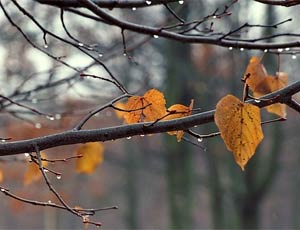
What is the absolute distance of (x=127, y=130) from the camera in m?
1.36

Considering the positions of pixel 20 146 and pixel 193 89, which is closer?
pixel 20 146

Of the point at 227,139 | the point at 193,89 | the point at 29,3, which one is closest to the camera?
the point at 227,139

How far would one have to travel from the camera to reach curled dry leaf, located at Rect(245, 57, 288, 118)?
1816mm

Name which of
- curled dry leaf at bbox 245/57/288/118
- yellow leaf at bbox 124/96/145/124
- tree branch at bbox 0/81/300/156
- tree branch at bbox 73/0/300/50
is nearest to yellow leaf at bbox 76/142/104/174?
tree branch at bbox 73/0/300/50

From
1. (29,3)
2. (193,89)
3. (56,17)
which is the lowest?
(29,3)

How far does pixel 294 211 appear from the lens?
1784cm

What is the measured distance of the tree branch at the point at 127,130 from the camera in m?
1.31

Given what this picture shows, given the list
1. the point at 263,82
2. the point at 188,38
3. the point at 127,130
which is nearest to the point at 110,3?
the point at 188,38

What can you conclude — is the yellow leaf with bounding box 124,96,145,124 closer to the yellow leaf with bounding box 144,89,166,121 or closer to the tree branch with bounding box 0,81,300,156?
the yellow leaf with bounding box 144,89,166,121

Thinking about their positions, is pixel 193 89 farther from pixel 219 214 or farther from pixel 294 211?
pixel 294 211

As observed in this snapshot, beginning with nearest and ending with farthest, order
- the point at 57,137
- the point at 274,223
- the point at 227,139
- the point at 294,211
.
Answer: the point at 227,139 < the point at 57,137 < the point at 294,211 < the point at 274,223

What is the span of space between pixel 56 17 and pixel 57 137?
191 inches

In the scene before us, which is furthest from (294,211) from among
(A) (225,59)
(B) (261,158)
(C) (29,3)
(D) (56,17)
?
(C) (29,3)

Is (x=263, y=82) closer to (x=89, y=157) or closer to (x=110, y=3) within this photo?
(x=110, y=3)
